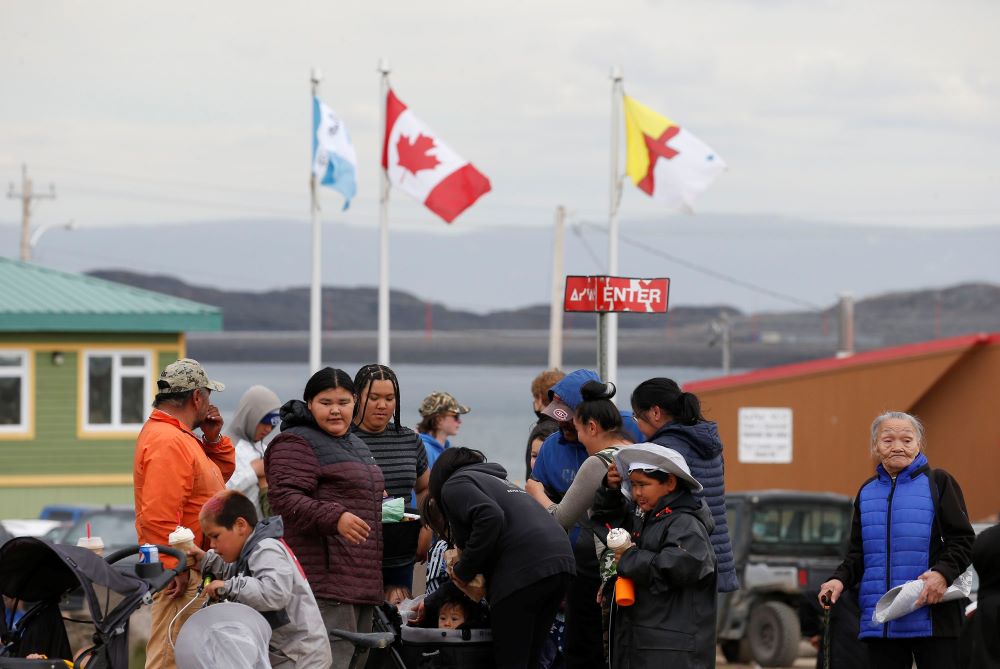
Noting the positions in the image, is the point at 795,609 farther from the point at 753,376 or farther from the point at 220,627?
the point at 220,627

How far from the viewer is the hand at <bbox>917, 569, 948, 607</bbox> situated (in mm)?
7020

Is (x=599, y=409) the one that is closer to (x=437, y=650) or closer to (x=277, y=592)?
(x=437, y=650)

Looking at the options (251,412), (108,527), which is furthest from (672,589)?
(108,527)

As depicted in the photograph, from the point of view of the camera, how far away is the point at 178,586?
21.9 feet

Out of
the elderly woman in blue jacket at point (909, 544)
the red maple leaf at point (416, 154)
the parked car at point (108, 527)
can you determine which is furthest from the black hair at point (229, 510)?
the red maple leaf at point (416, 154)

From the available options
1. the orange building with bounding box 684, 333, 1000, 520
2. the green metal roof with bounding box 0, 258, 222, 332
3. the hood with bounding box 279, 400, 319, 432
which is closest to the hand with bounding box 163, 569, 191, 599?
the hood with bounding box 279, 400, 319, 432

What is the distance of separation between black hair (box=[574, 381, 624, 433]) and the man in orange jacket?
166 centimetres

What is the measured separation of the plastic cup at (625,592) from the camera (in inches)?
263

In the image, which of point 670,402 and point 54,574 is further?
point 670,402

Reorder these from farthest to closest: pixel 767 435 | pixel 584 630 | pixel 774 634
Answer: pixel 767 435
pixel 774 634
pixel 584 630

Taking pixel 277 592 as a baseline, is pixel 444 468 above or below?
above

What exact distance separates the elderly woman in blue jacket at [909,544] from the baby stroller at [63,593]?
3.03m

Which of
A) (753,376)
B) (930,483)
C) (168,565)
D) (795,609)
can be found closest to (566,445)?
(930,483)

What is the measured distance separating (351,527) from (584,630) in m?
1.47
